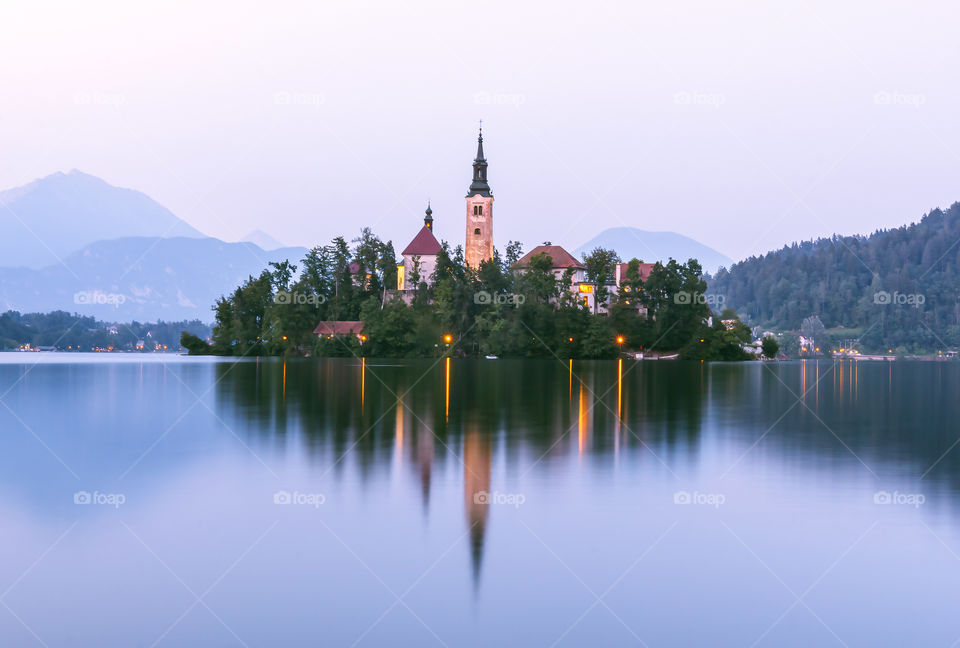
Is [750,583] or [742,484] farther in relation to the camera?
[742,484]

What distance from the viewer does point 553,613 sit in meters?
9.95

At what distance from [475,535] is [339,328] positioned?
117m

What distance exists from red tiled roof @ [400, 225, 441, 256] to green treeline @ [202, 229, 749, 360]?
38.0 feet

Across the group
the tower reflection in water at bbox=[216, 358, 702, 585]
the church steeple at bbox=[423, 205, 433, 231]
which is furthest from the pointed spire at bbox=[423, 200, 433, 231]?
the tower reflection in water at bbox=[216, 358, 702, 585]

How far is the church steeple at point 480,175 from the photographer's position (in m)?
149

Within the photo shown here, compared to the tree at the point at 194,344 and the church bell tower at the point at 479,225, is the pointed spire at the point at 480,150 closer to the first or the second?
the church bell tower at the point at 479,225

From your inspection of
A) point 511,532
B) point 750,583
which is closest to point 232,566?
point 511,532

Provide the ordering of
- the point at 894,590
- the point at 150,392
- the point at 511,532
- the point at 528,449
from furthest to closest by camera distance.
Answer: the point at 150,392
the point at 528,449
the point at 511,532
the point at 894,590

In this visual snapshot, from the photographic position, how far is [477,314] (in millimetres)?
121125

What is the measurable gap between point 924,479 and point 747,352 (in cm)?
12841

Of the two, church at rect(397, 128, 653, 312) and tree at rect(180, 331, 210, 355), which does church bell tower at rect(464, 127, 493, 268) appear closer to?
church at rect(397, 128, 653, 312)

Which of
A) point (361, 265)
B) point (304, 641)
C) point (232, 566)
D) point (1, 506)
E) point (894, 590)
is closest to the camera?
point (304, 641)

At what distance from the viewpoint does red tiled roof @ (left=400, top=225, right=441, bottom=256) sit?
148125mm

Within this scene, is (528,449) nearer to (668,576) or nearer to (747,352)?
(668,576)
